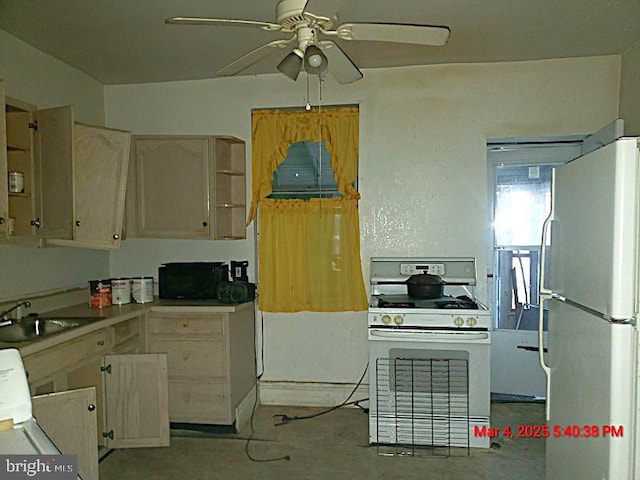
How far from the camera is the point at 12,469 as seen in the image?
1.06 metres

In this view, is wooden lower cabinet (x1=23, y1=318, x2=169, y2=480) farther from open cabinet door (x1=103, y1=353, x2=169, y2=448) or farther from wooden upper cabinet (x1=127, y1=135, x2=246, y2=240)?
wooden upper cabinet (x1=127, y1=135, x2=246, y2=240)

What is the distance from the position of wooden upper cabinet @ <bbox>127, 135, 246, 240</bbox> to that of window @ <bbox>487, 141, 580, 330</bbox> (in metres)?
2.19

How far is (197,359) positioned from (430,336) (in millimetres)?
1554

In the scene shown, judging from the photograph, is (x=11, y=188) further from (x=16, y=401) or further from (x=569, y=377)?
(x=569, y=377)

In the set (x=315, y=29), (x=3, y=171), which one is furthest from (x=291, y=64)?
(x=3, y=171)

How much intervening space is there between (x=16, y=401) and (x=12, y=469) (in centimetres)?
28

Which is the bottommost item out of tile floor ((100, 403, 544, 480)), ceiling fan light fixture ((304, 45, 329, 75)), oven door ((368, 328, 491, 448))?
tile floor ((100, 403, 544, 480))

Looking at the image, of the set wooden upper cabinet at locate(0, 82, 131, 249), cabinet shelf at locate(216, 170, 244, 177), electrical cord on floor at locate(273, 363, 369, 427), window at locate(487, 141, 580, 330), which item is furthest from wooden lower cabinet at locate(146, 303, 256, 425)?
window at locate(487, 141, 580, 330)

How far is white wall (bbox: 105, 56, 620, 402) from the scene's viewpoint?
3.50 metres

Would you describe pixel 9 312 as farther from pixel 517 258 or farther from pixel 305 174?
pixel 517 258

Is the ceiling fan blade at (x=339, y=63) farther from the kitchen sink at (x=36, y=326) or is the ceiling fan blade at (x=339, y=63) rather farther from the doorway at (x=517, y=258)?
the kitchen sink at (x=36, y=326)

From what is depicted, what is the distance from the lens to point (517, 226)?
3.86m

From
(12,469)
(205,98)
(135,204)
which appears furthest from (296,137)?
(12,469)

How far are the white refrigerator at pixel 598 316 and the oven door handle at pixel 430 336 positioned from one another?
0.75m
